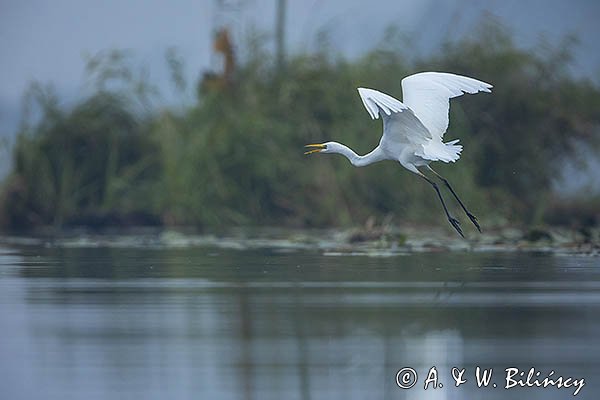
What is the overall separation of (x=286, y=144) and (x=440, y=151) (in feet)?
26.9

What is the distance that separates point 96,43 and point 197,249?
26.5 meters

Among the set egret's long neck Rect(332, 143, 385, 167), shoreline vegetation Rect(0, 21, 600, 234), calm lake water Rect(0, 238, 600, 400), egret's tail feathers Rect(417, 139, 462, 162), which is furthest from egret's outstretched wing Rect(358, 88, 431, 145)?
shoreline vegetation Rect(0, 21, 600, 234)

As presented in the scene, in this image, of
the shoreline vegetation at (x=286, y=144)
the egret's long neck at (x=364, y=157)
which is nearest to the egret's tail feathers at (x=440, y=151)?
the egret's long neck at (x=364, y=157)

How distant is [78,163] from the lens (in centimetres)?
2153

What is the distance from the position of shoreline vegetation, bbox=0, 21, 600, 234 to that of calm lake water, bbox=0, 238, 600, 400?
7873mm

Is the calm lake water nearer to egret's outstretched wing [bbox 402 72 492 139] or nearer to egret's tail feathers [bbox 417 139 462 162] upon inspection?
egret's tail feathers [bbox 417 139 462 162]

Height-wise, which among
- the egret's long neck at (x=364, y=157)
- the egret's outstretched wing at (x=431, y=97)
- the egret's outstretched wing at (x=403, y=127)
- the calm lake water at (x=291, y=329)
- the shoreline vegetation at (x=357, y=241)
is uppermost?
the egret's outstretched wing at (x=431, y=97)

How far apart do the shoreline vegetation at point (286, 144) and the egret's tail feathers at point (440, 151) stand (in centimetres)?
608

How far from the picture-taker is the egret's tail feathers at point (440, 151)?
12.6 metres

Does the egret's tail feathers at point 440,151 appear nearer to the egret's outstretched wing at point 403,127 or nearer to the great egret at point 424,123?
the great egret at point 424,123

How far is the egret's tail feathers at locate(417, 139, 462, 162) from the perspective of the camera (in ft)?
41.2

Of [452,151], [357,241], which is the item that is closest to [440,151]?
[452,151]

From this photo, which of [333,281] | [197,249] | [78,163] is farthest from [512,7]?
[333,281]

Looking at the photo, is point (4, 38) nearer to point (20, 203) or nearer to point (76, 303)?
point (20, 203)
